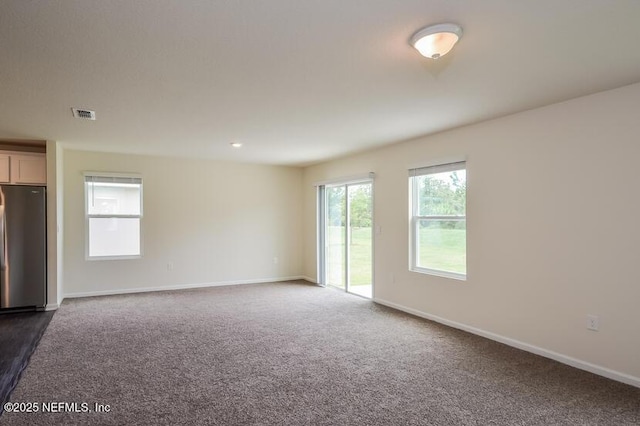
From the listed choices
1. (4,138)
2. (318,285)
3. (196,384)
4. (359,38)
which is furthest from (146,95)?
(318,285)

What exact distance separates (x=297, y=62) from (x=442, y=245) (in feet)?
9.95

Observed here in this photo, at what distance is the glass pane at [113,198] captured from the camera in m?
6.05

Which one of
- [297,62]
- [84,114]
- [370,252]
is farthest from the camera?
[370,252]

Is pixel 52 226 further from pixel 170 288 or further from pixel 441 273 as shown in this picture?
pixel 441 273

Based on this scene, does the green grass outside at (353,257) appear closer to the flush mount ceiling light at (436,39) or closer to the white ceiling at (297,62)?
the white ceiling at (297,62)

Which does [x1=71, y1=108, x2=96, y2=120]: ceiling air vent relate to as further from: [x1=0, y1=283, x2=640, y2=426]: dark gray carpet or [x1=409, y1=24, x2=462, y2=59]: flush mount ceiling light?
[x1=409, y1=24, x2=462, y2=59]: flush mount ceiling light

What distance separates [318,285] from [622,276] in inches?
190

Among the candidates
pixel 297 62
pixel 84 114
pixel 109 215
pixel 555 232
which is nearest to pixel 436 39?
pixel 297 62

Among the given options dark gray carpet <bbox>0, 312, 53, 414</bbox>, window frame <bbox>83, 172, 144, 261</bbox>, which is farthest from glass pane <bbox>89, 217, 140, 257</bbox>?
dark gray carpet <bbox>0, 312, 53, 414</bbox>

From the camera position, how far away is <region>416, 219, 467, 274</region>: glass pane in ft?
14.3

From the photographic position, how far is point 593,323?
312 cm

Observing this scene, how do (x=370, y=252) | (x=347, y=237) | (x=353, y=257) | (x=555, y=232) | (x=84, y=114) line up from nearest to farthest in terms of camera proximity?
(x=555, y=232), (x=84, y=114), (x=370, y=252), (x=353, y=257), (x=347, y=237)

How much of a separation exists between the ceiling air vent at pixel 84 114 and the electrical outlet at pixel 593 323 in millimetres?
4952

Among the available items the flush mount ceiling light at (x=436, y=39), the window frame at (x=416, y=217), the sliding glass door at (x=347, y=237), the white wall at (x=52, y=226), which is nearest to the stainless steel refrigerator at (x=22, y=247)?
the white wall at (x=52, y=226)
